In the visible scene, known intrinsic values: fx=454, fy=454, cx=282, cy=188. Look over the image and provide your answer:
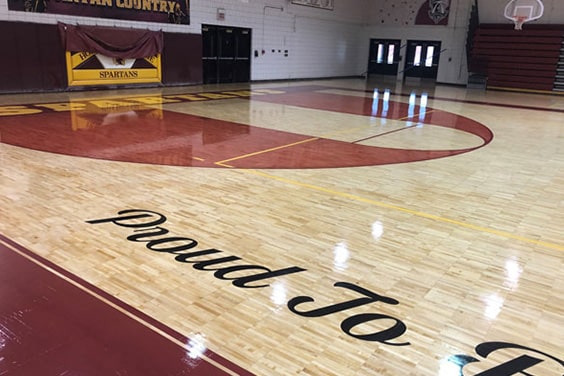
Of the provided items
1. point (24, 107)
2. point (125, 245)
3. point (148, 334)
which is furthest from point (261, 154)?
point (24, 107)

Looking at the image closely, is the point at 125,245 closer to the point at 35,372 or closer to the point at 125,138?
the point at 35,372

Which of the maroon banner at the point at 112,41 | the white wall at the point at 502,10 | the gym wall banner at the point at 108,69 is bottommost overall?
the gym wall banner at the point at 108,69

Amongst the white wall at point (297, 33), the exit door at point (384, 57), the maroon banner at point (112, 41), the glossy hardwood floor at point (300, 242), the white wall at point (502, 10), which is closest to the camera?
the glossy hardwood floor at point (300, 242)

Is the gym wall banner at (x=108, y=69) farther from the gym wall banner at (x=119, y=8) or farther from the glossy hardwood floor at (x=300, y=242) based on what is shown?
the glossy hardwood floor at (x=300, y=242)

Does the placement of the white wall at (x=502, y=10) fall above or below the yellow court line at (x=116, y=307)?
above

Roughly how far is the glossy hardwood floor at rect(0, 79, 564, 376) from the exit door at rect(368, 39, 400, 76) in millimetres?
15592

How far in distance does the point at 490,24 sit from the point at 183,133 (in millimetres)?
16843

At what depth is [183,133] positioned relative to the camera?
23.6 feet

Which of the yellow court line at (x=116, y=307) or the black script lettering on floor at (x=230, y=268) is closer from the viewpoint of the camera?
the yellow court line at (x=116, y=307)

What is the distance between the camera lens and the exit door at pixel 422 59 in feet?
68.1

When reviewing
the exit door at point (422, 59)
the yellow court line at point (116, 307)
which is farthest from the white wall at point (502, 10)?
the yellow court line at point (116, 307)

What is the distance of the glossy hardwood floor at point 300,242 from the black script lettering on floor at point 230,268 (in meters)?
0.01

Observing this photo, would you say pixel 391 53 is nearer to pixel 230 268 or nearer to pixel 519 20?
pixel 519 20

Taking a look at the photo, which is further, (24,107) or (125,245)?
(24,107)
